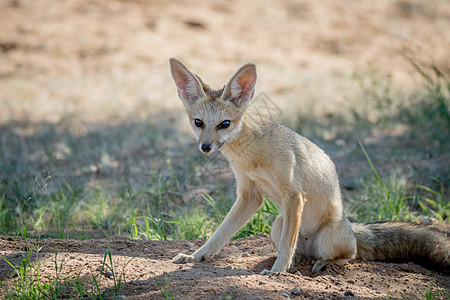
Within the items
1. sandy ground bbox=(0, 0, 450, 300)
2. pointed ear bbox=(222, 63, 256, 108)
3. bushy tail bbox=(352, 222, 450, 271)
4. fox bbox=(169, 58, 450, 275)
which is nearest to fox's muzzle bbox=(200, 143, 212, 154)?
fox bbox=(169, 58, 450, 275)

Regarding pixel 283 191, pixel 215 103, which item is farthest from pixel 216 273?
pixel 215 103

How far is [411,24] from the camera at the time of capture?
571 inches

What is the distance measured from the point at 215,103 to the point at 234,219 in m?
1.08

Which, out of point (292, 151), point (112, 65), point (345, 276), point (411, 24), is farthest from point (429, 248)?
point (411, 24)

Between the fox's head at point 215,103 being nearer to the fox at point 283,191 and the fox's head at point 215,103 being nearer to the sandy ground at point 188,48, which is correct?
the fox at point 283,191

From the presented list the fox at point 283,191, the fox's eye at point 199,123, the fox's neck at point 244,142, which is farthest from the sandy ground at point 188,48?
the fox's eye at point 199,123

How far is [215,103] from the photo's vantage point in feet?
14.7

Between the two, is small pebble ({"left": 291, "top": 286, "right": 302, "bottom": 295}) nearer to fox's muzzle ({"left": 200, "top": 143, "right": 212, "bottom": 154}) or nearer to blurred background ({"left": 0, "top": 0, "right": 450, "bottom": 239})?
fox's muzzle ({"left": 200, "top": 143, "right": 212, "bottom": 154})

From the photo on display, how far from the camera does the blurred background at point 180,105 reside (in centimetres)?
605

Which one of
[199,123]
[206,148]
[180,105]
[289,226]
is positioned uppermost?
[199,123]

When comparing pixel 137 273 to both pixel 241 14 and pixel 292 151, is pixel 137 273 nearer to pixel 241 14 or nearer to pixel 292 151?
pixel 292 151

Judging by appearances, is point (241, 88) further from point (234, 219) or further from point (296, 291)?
point (296, 291)

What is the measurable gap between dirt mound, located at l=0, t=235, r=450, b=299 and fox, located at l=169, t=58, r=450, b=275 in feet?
0.54

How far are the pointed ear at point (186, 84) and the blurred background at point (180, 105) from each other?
1.19 metres
